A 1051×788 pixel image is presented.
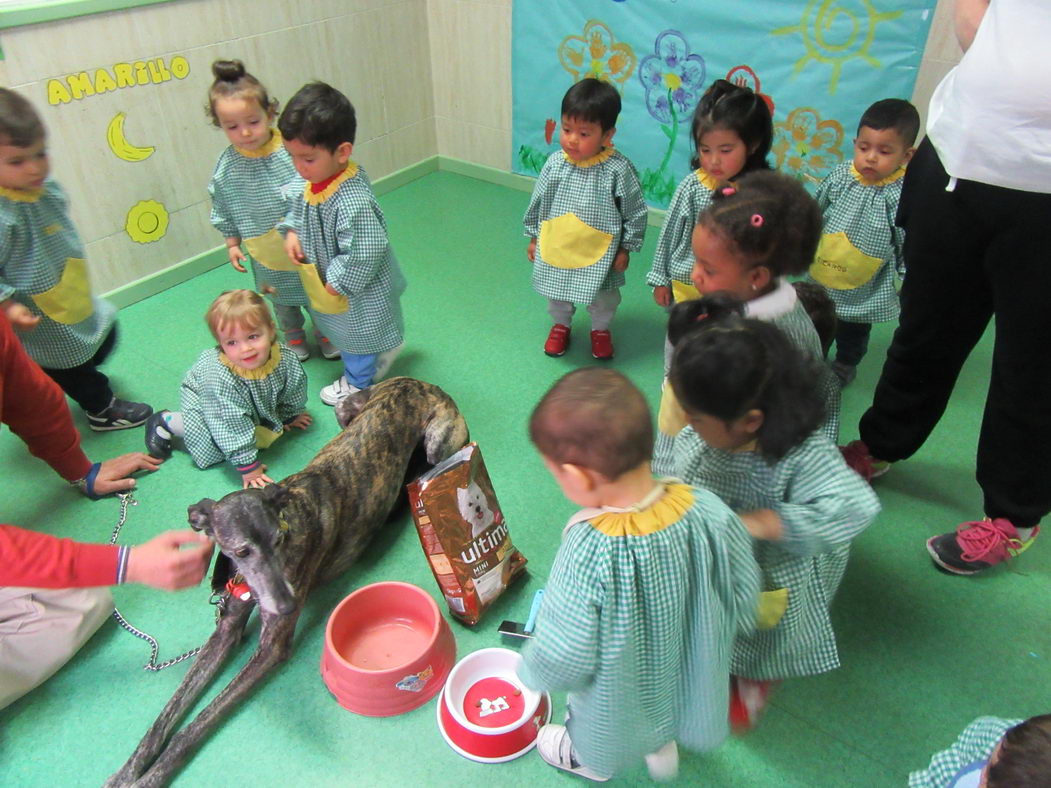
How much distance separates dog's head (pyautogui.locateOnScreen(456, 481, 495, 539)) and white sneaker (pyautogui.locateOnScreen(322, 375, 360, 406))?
983 millimetres

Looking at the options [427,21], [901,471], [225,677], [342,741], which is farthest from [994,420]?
[427,21]

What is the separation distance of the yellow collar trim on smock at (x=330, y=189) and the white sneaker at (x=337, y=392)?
2.12 ft

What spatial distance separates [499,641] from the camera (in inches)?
71.1

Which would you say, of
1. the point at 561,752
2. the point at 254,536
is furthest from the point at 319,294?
the point at 561,752

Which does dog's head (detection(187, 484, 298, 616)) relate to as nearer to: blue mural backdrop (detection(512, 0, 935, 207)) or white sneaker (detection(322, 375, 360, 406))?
white sneaker (detection(322, 375, 360, 406))

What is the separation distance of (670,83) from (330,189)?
6.02 feet

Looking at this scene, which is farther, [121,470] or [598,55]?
[598,55]

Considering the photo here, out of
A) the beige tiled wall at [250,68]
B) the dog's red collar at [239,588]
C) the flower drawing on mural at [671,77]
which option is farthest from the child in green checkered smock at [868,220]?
the dog's red collar at [239,588]

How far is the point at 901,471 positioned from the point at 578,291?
3.93 ft

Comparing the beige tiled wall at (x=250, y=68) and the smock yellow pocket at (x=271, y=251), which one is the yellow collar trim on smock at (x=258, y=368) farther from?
the beige tiled wall at (x=250, y=68)

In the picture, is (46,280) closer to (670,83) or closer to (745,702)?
(745,702)

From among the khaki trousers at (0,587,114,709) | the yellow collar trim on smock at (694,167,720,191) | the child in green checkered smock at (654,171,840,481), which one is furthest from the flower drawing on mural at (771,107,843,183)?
the khaki trousers at (0,587,114,709)

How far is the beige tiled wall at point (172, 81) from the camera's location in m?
2.63

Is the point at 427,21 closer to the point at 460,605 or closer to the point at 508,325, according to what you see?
the point at 508,325
